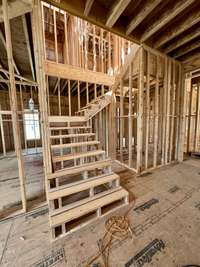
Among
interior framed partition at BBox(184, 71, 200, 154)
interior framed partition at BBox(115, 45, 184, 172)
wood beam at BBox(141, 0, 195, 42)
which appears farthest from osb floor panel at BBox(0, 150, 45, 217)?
interior framed partition at BBox(184, 71, 200, 154)

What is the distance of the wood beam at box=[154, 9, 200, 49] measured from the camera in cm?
225

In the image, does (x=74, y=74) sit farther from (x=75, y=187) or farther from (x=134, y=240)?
(x=134, y=240)

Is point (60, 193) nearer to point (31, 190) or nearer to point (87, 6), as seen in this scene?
point (31, 190)

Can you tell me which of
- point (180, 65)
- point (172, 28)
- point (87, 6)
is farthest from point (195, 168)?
point (87, 6)

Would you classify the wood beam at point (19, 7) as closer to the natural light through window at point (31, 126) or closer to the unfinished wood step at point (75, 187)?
the unfinished wood step at point (75, 187)

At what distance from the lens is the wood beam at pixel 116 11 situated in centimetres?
195

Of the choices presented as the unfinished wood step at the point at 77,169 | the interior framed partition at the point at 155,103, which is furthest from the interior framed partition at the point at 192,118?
the unfinished wood step at the point at 77,169

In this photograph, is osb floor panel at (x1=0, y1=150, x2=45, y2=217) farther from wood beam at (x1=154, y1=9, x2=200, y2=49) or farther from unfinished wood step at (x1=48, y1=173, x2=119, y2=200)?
wood beam at (x1=154, y1=9, x2=200, y2=49)

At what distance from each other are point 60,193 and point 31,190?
3.88 feet

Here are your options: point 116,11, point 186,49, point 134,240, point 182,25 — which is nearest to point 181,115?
point 186,49

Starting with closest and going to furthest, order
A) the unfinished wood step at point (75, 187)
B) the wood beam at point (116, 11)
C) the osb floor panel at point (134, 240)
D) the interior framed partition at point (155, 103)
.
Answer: the osb floor panel at point (134, 240)
the unfinished wood step at point (75, 187)
the wood beam at point (116, 11)
the interior framed partition at point (155, 103)

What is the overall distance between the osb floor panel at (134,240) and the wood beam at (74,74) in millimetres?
3710

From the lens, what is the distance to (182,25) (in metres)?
2.44

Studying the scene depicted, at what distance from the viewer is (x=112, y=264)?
48.4 inches
